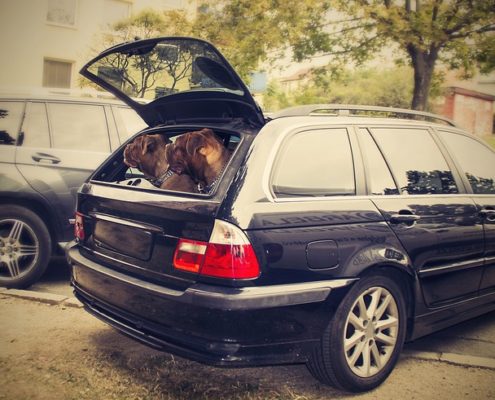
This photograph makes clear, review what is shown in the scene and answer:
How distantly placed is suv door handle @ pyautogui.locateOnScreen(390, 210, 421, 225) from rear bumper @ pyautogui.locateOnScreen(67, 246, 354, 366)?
0.59 meters

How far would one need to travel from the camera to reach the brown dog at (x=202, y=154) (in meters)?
3.19

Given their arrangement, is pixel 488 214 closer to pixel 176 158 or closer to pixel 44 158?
pixel 176 158

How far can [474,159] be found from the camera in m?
3.97

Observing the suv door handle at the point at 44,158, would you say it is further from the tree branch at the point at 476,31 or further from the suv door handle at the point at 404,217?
the tree branch at the point at 476,31

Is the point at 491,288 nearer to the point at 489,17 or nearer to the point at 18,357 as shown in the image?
the point at 18,357

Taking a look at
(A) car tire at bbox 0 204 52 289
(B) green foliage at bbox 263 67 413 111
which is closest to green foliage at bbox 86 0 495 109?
(A) car tire at bbox 0 204 52 289

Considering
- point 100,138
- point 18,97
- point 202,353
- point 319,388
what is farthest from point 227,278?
point 18,97

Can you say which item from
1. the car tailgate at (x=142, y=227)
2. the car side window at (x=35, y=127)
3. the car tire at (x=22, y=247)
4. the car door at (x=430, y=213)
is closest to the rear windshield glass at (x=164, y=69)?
the car tailgate at (x=142, y=227)

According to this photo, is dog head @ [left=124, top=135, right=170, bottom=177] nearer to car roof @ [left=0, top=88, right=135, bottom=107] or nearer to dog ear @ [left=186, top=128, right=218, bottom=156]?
dog ear @ [left=186, top=128, right=218, bottom=156]

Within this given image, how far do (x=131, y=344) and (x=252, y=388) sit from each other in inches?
40.6

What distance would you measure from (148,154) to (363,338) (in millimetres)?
1976

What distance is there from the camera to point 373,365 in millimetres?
3025

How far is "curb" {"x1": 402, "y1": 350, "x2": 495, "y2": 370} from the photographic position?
3.40 metres

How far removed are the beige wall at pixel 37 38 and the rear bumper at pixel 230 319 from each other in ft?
63.5
